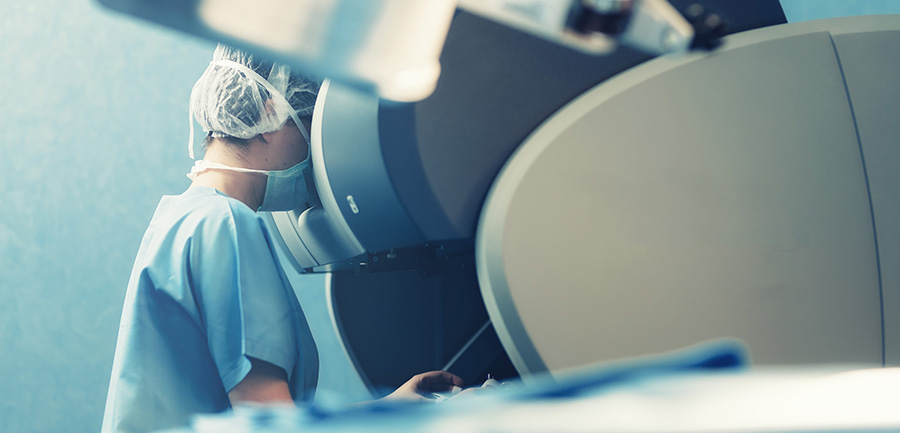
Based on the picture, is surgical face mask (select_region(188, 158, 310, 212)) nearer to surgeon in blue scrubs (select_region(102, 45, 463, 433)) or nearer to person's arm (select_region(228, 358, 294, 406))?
surgeon in blue scrubs (select_region(102, 45, 463, 433))

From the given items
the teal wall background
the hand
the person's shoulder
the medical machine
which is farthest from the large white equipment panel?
the teal wall background

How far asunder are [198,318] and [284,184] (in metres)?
0.24

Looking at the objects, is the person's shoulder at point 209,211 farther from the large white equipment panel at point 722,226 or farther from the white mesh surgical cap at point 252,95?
the large white equipment panel at point 722,226

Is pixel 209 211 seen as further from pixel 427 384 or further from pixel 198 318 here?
pixel 427 384

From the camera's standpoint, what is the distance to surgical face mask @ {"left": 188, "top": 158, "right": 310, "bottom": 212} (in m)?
0.97

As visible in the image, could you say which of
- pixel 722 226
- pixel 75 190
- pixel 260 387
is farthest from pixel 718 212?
pixel 75 190

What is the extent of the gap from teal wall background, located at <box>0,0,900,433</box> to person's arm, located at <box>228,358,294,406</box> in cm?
105

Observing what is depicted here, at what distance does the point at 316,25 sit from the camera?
287 mm

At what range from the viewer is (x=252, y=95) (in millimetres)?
924

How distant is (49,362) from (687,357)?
207 cm

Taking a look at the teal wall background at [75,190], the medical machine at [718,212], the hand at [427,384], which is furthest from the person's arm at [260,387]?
the teal wall background at [75,190]

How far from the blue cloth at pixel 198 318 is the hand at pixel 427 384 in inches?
5.9

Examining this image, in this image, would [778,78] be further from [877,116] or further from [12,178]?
[12,178]

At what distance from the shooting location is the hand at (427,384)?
2.68 ft
